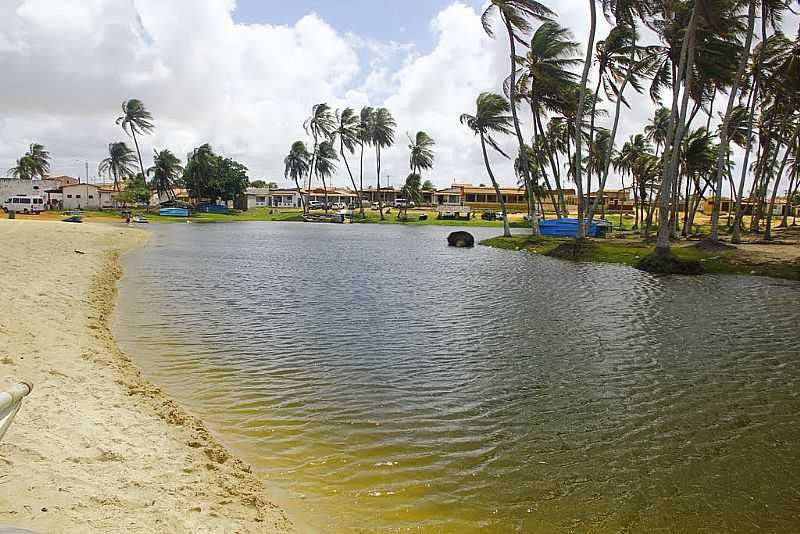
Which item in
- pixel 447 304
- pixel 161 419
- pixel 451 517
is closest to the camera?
pixel 451 517

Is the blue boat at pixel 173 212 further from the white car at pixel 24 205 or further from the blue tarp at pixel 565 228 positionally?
the blue tarp at pixel 565 228

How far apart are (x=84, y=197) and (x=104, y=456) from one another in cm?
10551

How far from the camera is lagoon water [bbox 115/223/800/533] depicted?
6027 mm

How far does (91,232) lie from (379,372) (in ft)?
133

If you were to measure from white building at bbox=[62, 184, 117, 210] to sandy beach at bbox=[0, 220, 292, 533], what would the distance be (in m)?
98.0

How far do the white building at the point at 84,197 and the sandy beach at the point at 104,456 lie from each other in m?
98.0

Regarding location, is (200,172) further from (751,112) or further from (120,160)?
(751,112)

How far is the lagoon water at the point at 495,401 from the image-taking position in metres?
6.03

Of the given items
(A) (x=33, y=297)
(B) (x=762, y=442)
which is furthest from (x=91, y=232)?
(B) (x=762, y=442)

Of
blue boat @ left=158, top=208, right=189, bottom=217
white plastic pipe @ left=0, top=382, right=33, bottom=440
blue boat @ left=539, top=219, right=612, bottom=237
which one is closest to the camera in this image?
white plastic pipe @ left=0, top=382, right=33, bottom=440

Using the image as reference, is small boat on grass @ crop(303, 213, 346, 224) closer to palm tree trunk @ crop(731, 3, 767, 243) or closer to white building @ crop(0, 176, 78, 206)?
white building @ crop(0, 176, 78, 206)

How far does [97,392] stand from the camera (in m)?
7.99

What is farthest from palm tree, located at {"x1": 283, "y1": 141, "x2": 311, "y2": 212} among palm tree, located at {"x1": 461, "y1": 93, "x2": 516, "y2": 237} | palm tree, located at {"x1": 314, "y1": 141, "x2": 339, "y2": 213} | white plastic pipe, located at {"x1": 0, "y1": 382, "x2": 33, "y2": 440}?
white plastic pipe, located at {"x1": 0, "y1": 382, "x2": 33, "y2": 440}

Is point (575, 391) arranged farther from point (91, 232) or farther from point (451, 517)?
point (91, 232)
